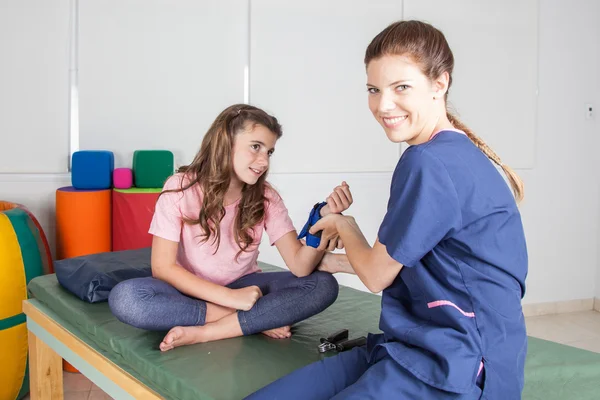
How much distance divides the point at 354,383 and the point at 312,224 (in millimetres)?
521

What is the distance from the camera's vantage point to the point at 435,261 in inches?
44.2

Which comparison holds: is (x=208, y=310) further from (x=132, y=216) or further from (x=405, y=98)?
(x=132, y=216)

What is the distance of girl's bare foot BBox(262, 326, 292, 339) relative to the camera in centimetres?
161

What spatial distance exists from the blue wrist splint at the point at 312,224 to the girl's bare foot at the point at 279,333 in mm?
240

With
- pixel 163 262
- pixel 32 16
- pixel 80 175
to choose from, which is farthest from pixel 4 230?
pixel 32 16

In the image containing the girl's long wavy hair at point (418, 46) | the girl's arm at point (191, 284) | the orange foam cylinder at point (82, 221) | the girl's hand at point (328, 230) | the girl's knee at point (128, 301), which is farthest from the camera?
the orange foam cylinder at point (82, 221)

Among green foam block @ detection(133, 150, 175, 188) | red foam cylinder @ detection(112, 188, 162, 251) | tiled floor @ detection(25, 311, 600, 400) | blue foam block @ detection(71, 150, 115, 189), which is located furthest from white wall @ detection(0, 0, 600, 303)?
blue foam block @ detection(71, 150, 115, 189)

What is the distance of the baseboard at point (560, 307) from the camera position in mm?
3639

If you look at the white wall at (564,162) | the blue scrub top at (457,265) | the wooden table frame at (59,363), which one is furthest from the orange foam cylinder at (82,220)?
the white wall at (564,162)

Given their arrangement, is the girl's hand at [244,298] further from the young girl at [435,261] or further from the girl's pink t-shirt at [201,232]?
the young girl at [435,261]

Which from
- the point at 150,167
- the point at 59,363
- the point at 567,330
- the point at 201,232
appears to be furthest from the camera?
the point at 567,330

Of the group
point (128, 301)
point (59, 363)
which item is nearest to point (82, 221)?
point (59, 363)

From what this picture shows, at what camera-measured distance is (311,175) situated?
3146 mm

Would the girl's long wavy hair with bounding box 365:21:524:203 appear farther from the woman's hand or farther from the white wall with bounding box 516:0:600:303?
the white wall with bounding box 516:0:600:303
